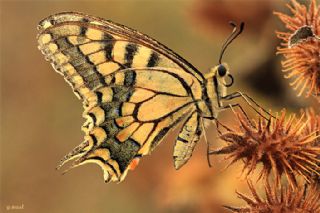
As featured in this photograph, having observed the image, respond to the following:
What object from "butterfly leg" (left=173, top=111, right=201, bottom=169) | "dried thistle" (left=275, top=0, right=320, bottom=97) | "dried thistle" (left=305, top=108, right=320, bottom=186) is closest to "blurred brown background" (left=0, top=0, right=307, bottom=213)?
"butterfly leg" (left=173, top=111, right=201, bottom=169)

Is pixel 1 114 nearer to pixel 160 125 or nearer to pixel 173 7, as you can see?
pixel 173 7

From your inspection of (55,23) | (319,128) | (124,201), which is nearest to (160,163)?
(124,201)

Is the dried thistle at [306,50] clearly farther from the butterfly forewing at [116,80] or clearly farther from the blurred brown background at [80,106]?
the blurred brown background at [80,106]

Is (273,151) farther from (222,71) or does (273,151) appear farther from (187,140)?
(222,71)

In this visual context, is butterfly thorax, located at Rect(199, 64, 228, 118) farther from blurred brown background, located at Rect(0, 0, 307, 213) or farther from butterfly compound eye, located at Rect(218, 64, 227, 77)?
blurred brown background, located at Rect(0, 0, 307, 213)

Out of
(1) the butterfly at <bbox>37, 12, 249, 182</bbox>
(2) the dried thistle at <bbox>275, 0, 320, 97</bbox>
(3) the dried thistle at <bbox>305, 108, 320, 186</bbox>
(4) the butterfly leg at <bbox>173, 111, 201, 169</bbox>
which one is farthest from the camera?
(1) the butterfly at <bbox>37, 12, 249, 182</bbox>

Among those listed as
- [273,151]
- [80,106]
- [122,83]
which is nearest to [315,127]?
[273,151]
